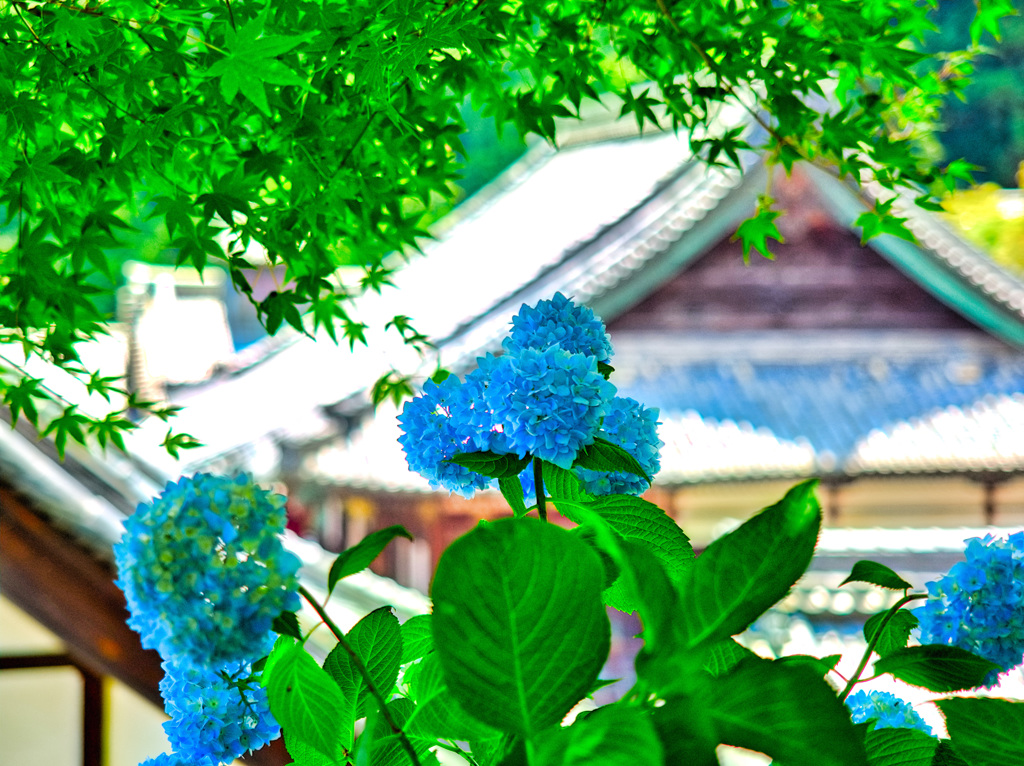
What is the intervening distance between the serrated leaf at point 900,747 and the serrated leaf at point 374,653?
26 centimetres

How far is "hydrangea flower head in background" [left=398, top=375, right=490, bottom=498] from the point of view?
54 centimetres

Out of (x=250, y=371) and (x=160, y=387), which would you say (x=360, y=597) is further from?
(x=160, y=387)

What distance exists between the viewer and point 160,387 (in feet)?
18.1

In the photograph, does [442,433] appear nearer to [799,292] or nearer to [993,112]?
[799,292]

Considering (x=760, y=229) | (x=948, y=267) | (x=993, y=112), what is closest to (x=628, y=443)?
(x=760, y=229)

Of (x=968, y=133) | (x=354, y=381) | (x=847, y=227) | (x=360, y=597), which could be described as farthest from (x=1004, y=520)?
(x=968, y=133)

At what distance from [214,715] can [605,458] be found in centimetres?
25

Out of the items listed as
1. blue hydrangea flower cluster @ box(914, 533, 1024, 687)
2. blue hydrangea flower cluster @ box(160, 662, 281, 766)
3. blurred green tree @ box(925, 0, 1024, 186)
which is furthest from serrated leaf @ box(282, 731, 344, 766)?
blurred green tree @ box(925, 0, 1024, 186)

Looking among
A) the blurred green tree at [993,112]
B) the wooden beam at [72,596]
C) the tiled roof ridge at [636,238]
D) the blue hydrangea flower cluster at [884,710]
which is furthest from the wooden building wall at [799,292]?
the blurred green tree at [993,112]

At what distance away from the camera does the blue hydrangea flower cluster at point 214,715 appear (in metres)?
0.50

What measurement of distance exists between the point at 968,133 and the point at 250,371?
1383cm

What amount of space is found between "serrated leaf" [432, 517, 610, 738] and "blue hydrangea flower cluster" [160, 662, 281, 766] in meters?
0.17

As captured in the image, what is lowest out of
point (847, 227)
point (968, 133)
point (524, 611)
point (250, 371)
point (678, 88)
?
point (968, 133)

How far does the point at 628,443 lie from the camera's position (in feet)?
1.77
